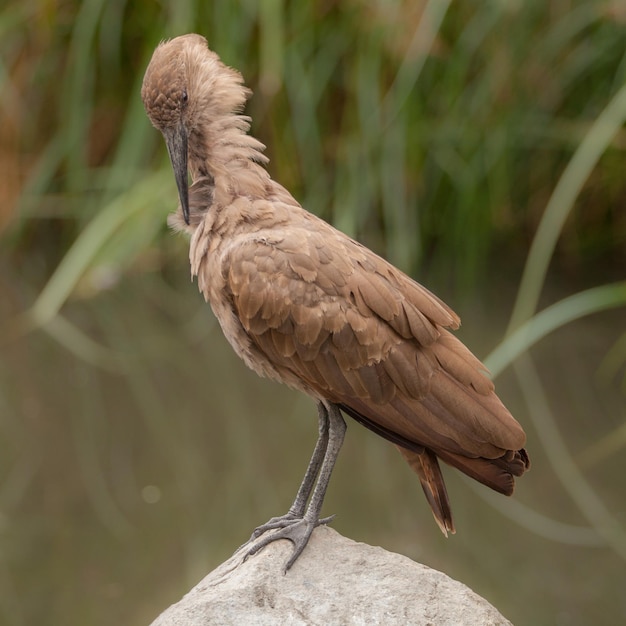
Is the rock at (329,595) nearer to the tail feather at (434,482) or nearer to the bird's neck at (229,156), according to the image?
the tail feather at (434,482)

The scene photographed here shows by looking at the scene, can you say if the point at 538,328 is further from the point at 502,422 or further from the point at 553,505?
the point at 502,422

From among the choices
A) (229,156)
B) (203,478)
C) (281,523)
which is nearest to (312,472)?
(281,523)

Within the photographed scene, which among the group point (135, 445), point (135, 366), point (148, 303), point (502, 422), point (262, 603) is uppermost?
point (148, 303)

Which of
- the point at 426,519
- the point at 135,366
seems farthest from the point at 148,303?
the point at 426,519

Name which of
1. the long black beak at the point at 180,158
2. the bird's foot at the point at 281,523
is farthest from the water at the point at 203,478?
the long black beak at the point at 180,158

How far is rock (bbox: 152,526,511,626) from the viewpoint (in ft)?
9.66

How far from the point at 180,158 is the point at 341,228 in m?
2.69

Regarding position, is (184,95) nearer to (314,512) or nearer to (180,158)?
(180,158)

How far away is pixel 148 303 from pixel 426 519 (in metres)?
2.56

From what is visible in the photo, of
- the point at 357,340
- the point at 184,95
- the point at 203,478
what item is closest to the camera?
the point at 357,340

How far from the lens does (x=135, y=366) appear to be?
19.8 ft

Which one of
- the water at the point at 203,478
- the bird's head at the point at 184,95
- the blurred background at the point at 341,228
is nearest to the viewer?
the bird's head at the point at 184,95

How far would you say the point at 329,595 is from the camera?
119 inches

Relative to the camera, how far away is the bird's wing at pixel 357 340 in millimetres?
3086
